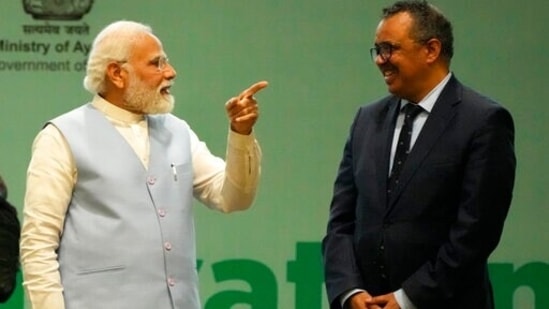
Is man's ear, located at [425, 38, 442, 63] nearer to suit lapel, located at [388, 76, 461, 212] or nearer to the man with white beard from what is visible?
suit lapel, located at [388, 76, 461, 212]

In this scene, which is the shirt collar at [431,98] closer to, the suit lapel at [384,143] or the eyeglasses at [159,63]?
the suit lapel at [384,143]

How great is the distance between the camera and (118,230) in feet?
11.2

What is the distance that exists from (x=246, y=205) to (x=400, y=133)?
0.47m

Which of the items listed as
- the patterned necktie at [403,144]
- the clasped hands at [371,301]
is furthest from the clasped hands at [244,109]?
the clasped hands at [371,301]

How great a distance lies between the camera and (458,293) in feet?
11.3

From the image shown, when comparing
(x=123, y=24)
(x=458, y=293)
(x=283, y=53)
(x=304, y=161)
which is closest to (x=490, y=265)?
(x=304, y=161)

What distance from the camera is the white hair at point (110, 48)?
350cm

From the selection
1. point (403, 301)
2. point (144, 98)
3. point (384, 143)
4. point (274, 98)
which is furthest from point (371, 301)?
point (274, 98)

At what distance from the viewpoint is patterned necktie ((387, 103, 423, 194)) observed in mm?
3508

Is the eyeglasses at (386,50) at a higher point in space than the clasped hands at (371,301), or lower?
higher

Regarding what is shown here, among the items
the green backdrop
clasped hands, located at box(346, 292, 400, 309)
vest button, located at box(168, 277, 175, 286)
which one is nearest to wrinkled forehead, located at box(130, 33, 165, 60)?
vest button, located at box(168, 277, 175, 286)

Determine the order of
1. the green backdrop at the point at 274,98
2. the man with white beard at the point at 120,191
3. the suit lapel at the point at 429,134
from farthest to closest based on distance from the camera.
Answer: the green backdrop at the point at 274,98 → the suit lapel at the point at 429,134 → the man with white beard at the point at 120,191

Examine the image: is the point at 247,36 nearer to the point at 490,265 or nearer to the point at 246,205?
the point at 490,265

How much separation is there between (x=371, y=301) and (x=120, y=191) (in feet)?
2.43
